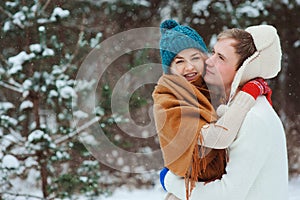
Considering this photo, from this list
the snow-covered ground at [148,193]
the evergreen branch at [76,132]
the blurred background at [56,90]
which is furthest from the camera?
the snow-covered ground at [148,193]

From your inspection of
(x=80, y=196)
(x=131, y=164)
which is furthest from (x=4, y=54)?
(x=131, y=164)

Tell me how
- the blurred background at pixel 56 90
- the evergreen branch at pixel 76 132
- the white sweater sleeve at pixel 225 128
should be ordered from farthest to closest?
the evergreen branch at pixel 76 132 < the blurred background at pixel 56 90 < the white sweater sleeve at pixel 225 128

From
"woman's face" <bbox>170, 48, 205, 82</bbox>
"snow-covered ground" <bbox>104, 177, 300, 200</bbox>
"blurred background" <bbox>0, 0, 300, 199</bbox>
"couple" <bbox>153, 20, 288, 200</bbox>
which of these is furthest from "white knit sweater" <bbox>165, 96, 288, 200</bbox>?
"snow-covered ground" <bbox>104, 177, 300, 200</bbox>

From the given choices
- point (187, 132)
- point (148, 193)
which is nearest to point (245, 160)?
point (187, 132)

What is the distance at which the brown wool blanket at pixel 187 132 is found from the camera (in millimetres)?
1394

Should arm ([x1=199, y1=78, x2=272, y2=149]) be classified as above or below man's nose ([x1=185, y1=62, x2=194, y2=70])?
below

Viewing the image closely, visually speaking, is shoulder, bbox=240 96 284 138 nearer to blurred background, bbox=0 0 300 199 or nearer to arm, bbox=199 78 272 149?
arm, bbox=199 78 272 149

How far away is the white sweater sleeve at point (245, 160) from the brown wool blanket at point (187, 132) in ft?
0.18

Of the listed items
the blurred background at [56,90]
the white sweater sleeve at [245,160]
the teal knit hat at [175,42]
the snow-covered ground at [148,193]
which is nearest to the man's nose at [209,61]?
the teal knit hat at [175,42]

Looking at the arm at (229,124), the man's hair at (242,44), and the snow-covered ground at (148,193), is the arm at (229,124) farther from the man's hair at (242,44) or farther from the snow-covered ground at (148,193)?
the snow-covered ground at (148,193)

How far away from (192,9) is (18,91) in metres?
2.34

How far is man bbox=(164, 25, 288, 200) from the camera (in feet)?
4.56

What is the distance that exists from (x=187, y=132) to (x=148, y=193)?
171 inches

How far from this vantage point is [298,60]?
575cm
